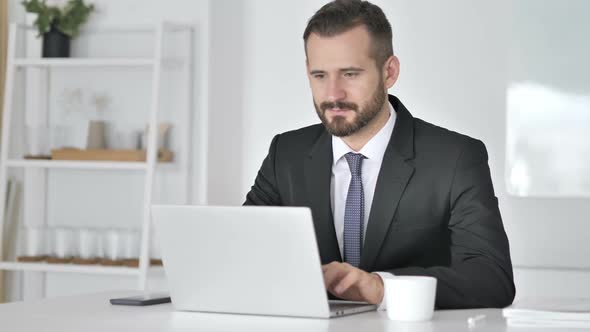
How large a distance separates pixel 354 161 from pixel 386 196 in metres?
0.15

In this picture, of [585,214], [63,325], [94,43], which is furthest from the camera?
[94,43]

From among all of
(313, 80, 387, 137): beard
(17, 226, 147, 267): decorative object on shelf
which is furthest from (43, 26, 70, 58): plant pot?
(313, 80, 387, 137): beard

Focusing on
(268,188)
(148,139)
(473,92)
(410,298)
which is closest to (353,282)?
(410,298)

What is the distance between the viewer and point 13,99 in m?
4.50

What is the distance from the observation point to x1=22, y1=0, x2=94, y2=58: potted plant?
172 inches

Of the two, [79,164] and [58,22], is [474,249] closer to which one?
[79,164]

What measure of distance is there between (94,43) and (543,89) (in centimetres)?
205

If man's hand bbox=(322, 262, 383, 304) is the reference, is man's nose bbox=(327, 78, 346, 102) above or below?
above

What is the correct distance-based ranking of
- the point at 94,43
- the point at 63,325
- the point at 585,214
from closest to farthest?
the point at 63,325 < the point at 585,214 < the point at 94,43

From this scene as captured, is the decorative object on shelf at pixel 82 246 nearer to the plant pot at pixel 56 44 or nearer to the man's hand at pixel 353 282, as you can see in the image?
the plant pot at pixel 56 44

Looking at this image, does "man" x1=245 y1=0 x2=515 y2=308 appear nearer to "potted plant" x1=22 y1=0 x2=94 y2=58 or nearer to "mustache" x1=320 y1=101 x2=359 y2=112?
"mustache" x1=320 y1=101 x2=359 y2=112

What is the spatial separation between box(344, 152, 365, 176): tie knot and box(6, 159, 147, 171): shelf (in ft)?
6.10

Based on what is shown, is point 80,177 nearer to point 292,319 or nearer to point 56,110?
point 56,110

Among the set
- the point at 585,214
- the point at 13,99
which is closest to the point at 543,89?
the point at 585,214
